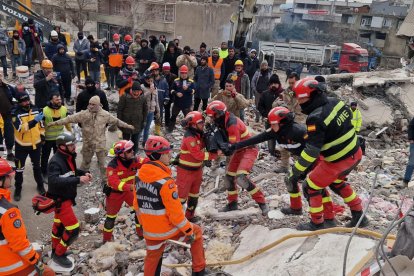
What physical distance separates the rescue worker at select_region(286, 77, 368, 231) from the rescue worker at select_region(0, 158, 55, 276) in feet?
9.62

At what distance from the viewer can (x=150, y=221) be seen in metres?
3.97

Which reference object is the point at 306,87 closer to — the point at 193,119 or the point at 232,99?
the point at 193,119

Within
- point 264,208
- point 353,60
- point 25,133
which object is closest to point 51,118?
point 25,133

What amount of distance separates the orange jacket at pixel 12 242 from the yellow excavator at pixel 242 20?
12.9m

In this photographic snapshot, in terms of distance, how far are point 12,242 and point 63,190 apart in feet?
3.92

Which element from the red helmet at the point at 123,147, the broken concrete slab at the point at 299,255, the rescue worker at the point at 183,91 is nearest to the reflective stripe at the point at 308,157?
the broken concrete slab at the point at 299,255

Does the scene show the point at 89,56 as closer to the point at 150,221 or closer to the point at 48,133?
the point at 48,133

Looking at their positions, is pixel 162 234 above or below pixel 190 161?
below

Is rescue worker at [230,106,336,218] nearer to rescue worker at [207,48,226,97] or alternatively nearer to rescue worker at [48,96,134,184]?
rescue worker at [48,96,134,184]

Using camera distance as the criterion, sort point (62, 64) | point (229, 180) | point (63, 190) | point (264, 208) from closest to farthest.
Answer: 1. point (63, 190)
2. point (264, 208)
3. point (229, 180)
4. point (62, 64)

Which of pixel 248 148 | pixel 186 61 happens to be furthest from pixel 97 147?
pixel 186 61

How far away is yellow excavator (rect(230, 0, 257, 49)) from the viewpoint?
15.0 meters

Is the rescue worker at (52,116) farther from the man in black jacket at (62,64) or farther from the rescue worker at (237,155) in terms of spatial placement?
the man in black jacket at (62,64)

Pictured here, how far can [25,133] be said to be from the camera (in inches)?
248
